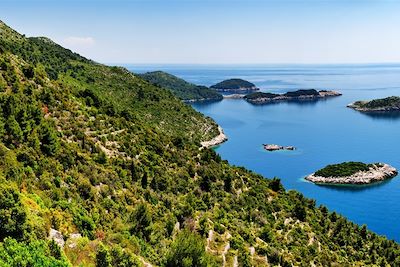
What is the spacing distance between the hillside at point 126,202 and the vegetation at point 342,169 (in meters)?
51.7

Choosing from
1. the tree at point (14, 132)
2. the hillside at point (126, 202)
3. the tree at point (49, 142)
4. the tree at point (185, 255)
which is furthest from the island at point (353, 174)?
the tree at point (14, 132)

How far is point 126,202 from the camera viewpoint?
3859cm

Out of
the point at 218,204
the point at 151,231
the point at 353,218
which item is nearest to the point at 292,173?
the point at 353,218

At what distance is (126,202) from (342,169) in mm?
92840

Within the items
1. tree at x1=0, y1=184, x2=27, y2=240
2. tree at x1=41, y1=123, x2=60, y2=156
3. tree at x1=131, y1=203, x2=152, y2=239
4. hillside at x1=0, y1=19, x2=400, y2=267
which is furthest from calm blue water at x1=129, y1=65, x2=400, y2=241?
tree at x1=0, y1=184, x2=27, y2=240

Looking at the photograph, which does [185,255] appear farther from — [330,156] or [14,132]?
[330,156]

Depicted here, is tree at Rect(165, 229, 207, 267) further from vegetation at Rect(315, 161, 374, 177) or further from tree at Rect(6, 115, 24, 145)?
vegetation at Rect(315, 161, 374, 177)

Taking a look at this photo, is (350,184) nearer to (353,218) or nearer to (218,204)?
(353,218)

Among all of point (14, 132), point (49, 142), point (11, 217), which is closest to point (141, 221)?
point (49, 142)

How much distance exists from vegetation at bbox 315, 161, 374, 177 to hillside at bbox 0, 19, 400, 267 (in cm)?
5165

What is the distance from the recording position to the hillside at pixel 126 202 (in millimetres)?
23344

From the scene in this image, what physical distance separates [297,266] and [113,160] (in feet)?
78.6

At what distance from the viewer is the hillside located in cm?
2334

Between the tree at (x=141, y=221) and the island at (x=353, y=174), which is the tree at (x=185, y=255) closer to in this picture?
the tree at (x=141, y=221)
